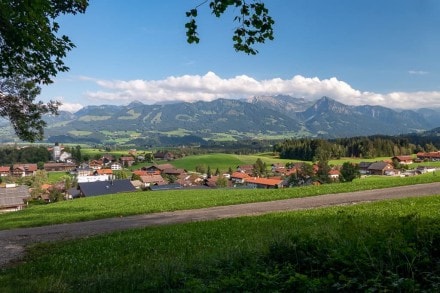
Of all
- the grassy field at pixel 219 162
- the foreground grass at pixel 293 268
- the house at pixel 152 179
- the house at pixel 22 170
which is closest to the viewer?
the foreground grass at pixel 293 268

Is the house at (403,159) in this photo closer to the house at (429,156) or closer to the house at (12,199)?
the house at (429,156)

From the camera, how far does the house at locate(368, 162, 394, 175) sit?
109438 mm

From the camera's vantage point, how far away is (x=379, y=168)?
112688 millimetres

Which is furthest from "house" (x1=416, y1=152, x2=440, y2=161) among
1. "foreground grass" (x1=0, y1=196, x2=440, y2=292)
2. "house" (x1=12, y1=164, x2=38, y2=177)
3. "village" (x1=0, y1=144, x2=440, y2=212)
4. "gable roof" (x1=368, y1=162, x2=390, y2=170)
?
"house" (x1=12, y1=164, x2=38, y2=177)

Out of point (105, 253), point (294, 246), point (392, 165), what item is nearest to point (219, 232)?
point (105, 253)

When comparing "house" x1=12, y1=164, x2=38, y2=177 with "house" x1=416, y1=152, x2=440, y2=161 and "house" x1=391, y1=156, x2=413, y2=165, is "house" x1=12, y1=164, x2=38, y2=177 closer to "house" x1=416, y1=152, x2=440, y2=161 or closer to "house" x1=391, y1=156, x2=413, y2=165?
"house" x1=391, y1=156, x2=413, y2=165

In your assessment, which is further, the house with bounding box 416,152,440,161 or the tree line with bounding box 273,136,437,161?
the tree line with bounding box 273,136,437,161

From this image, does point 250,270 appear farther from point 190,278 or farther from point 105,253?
point 105,253

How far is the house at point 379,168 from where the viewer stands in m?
109

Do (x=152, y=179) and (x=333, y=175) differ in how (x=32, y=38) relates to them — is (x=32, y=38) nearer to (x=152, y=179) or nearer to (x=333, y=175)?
(x=333, y=175)

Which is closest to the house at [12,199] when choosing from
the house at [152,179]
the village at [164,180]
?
the village at [164,180]

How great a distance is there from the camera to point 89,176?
15512cm

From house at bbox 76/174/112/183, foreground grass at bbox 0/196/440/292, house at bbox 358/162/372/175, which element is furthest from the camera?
house at bbox 76/174/112/183

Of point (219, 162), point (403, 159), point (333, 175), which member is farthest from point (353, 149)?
point (219, 162)
